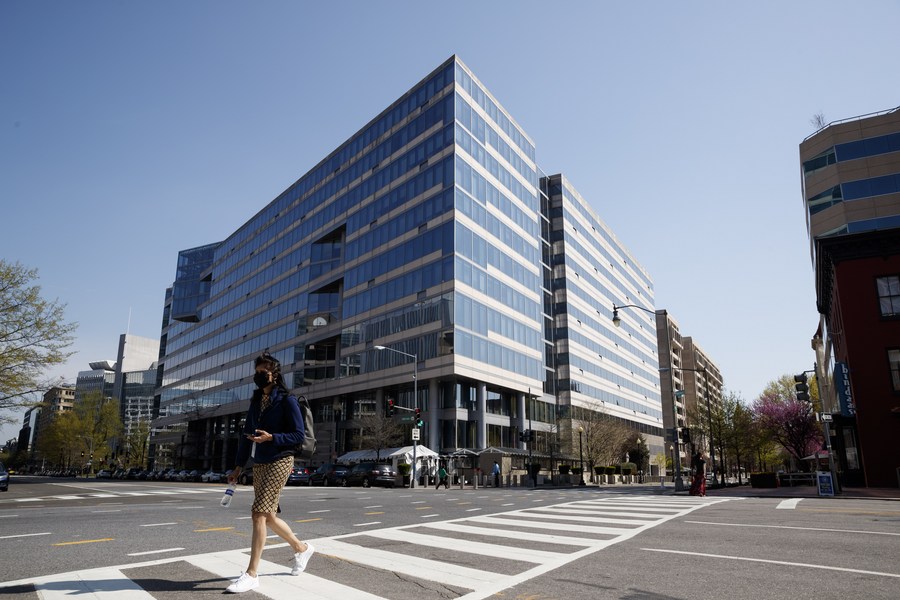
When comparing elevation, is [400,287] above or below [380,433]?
above

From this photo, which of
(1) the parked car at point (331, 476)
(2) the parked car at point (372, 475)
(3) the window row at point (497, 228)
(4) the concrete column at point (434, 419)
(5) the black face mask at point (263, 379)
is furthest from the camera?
(3) the window row at point (497, 228)

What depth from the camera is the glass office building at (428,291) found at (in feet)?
158

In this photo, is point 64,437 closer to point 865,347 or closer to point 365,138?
point 365,138

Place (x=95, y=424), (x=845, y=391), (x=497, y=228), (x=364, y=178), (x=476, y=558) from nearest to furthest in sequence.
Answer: (x=476, y=558)
(x=845, y=391)
(x=497, y=228)
(x=364, y=178)
(x=95, y=424)

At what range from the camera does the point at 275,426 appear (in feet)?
17.3

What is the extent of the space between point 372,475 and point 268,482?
33.6 m

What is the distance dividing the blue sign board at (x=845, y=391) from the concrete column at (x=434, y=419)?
29239 mm

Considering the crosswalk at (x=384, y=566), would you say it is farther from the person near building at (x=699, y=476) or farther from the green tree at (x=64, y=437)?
the green tree at (x=64, y=437)

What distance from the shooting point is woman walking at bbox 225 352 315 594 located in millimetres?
5031

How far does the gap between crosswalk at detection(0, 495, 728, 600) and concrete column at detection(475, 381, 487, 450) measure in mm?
39849

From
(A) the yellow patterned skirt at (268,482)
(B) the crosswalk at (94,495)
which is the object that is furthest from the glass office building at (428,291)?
(A) the yellow patterned skirt at (268,482)

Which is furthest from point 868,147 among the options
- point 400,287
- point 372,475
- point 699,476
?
point 372,475

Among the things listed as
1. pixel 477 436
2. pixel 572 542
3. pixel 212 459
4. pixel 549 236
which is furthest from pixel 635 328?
pixel 572 542

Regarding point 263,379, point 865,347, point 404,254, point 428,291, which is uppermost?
point 404,254
